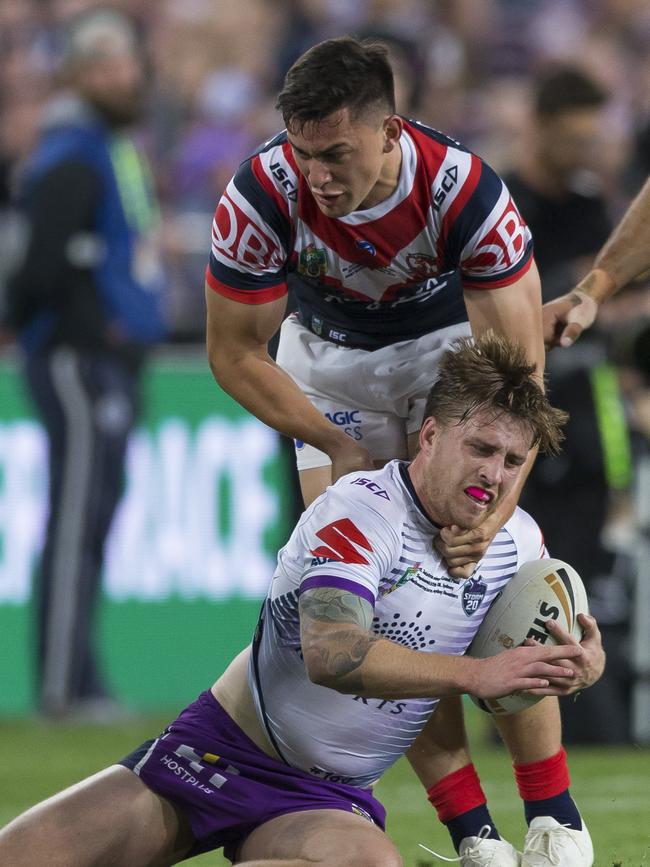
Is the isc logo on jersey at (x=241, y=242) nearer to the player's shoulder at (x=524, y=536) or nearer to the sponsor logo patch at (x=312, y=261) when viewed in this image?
the sponsor logo patch at (x=312, y=261)

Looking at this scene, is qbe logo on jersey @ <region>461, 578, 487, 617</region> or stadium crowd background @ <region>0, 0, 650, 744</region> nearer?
qbe logo on jersey @ <region>461, 578, 487, 617</region>

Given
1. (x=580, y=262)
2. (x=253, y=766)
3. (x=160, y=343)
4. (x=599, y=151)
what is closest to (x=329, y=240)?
(x=253, y=766)

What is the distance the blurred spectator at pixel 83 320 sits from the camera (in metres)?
8.40

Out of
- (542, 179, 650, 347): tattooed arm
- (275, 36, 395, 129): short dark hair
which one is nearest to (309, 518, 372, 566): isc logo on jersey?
(275, 36, 395, 129): short dark hair

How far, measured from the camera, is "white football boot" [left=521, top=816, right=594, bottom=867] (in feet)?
14.6

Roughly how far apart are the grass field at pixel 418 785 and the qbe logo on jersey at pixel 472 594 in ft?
3.44

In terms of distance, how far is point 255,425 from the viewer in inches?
339

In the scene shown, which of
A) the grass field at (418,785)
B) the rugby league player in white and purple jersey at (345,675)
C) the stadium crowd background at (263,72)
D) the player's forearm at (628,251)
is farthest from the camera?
the stadium crowd background at (263,72)

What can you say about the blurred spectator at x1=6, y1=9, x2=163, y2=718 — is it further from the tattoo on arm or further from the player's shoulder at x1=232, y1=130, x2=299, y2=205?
the tattoo on arm

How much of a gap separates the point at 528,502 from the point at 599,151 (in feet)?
13.0

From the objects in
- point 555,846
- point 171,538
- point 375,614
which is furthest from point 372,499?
point 171,538

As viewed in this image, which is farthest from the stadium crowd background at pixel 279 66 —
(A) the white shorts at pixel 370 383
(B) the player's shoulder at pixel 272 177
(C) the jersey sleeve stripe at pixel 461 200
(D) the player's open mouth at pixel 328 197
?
(D) the player's open mouth at pixel 328 197

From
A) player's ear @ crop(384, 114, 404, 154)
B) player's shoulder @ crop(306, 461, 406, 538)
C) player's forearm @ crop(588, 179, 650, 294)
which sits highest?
player's ear @ crop(384, 114, 404, 154)

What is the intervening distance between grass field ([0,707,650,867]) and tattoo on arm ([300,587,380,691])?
1.44m
